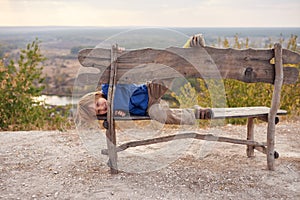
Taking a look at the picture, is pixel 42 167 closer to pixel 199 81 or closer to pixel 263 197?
pixel 263 197

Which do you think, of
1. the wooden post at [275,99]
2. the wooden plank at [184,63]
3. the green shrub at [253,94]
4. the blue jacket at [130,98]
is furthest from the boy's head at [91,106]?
the green shrub at [253,94]

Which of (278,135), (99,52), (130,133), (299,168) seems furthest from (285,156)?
(99,52)

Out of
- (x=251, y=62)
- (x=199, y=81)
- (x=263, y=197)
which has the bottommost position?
(x=263, y=197)

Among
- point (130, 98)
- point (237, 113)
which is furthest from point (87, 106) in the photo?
point (237, 113)

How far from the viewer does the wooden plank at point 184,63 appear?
4129mm

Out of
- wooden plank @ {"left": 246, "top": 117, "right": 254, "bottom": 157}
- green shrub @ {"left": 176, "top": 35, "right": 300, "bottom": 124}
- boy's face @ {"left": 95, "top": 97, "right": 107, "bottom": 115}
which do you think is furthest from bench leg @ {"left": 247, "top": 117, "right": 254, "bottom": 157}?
green shrub @ {"left": 176, "top": 35, "right": 300, "bottom": 124}

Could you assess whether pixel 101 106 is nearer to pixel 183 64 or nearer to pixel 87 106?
pixel 87 106

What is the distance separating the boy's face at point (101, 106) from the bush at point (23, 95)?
12.2 ft

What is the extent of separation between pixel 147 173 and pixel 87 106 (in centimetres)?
105

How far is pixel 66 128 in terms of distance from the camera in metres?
7.16

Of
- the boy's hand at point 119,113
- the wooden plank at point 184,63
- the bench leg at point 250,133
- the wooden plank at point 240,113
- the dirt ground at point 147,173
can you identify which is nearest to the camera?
the dirt ground at point 147,173

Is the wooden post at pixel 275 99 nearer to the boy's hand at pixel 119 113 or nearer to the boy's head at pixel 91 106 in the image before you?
the boy's hand at pixel 119 113

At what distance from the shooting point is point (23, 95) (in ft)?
28.1

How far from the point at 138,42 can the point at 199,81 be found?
15.7ft
